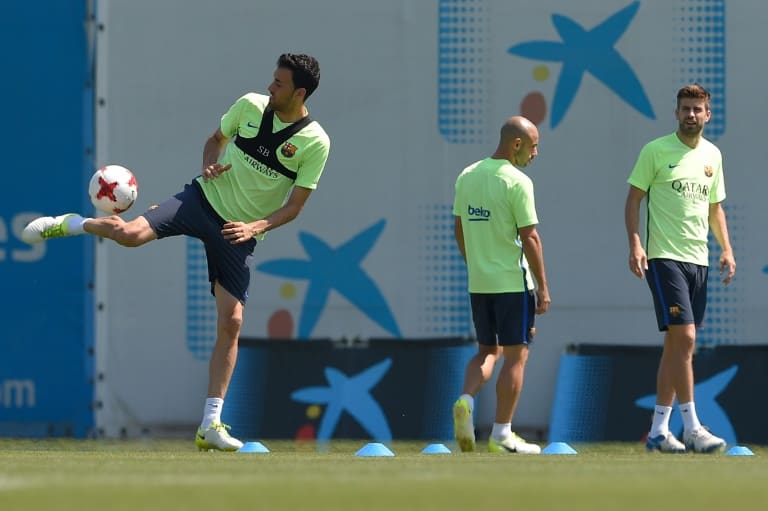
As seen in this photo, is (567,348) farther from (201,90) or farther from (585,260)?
(201,90)

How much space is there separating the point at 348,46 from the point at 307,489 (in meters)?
6.80

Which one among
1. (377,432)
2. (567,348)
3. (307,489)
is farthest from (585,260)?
(307,489)

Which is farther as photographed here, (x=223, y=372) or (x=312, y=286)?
(x=312, y=286)

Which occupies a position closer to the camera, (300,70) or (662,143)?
(300,70)

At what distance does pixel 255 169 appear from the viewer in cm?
902

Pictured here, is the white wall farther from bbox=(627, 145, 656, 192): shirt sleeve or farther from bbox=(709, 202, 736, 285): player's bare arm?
bbox=(627, 145, 656, 192): shirt sleeve

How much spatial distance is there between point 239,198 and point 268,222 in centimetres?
22

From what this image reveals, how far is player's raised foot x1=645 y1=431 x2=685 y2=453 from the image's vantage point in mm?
9320

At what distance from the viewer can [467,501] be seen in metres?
4.77

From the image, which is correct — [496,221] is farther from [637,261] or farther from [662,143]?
[662,143]

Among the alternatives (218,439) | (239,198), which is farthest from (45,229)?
(218,439)

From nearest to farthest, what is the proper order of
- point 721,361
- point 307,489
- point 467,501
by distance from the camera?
1. point 467,501
2. point 307,489
3. point 721,361

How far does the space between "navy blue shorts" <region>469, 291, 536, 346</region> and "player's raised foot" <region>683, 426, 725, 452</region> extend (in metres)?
1.05

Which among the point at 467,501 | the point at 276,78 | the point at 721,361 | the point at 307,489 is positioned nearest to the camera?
the point at 467,501
